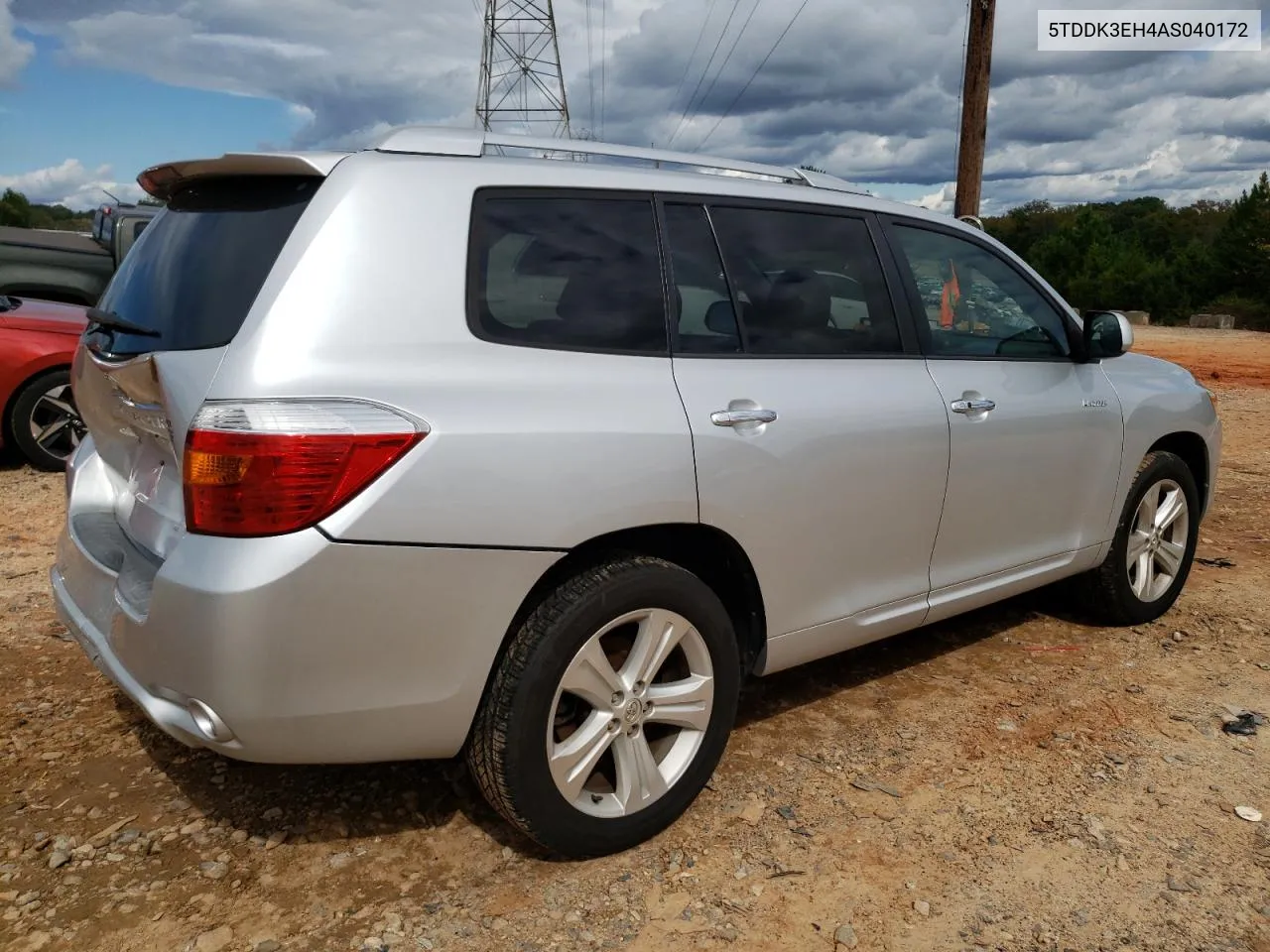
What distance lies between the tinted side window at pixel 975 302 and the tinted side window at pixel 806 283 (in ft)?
0.72

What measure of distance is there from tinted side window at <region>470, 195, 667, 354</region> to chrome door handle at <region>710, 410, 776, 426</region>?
231mm

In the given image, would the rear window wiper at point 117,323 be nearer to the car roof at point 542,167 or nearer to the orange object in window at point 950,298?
the car roof at point 542,167

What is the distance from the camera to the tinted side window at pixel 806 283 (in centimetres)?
297

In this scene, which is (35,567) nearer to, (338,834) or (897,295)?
(338,834)

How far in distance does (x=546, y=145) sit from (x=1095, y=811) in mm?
2471

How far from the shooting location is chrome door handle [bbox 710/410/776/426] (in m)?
2.69

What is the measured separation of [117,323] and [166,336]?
335mm

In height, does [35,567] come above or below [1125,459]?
below

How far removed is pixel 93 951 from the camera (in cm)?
230

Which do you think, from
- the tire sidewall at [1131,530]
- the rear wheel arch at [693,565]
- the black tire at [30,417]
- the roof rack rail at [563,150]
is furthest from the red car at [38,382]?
the tire sidewall at [1131,530]

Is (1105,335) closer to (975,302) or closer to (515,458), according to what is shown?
(975,302)

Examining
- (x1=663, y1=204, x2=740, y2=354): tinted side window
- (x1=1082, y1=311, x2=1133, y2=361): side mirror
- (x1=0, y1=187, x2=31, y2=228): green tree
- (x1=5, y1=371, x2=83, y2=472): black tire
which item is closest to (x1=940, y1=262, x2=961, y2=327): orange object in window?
(x1=1082, y1=311, x2=1133, y2=361): side mirror

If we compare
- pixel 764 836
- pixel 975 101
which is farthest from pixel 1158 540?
pixel 975 101

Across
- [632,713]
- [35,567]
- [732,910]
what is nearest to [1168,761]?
[732,910]
